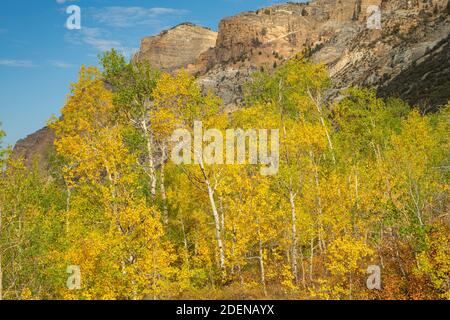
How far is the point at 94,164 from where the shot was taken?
19.7 metres

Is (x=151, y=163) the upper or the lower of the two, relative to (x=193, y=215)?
upper

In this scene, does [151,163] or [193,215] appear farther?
[193,215]

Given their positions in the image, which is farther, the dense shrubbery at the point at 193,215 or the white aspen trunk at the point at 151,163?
the white aspen trunk at the point at 151,163

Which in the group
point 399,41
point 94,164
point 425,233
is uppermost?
point 399,41

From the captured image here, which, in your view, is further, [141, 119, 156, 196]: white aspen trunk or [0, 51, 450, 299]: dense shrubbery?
[141, 119, 156, 196]: white aspen trunk

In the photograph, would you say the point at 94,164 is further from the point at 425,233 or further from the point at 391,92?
the point at 391,92

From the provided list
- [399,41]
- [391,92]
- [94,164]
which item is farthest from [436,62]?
[94,164]
